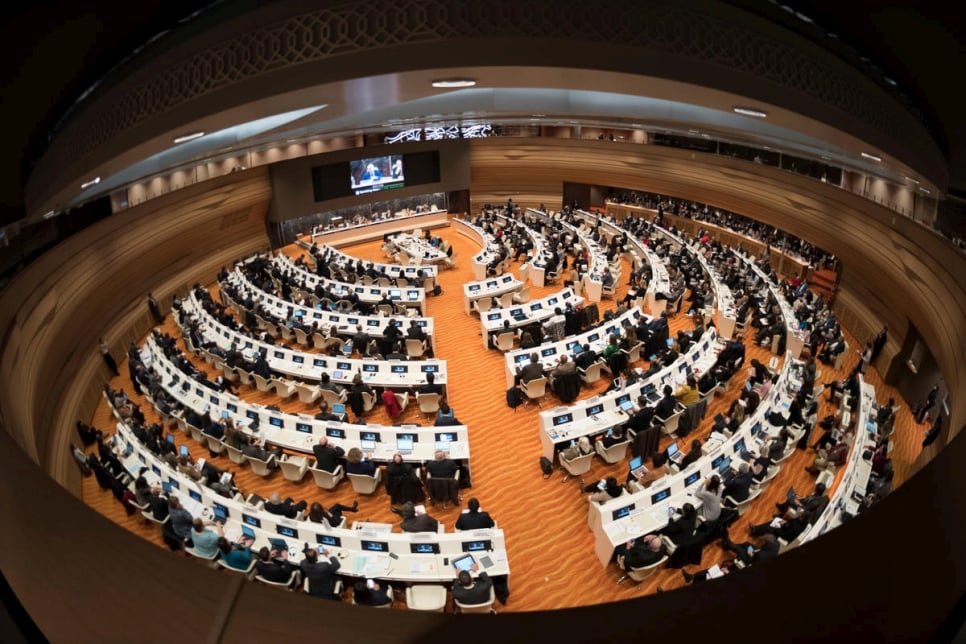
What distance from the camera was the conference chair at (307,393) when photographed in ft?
40.9

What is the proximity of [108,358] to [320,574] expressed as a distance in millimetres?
10176

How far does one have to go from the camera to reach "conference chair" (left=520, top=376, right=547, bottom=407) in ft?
39.6

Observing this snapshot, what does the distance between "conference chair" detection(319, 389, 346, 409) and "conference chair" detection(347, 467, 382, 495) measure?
263cm

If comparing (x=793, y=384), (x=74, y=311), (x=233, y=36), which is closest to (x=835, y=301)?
(x=793, y=384)

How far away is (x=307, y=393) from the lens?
12562mm

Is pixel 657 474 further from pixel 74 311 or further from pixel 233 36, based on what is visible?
pixel 74 311

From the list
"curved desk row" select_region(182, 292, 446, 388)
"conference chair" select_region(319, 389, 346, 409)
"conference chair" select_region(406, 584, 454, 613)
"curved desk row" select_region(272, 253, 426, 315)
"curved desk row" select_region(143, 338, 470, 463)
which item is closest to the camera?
"conference chair" select_region(406, 584, 454, 613)

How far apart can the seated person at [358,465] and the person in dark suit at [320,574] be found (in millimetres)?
2262

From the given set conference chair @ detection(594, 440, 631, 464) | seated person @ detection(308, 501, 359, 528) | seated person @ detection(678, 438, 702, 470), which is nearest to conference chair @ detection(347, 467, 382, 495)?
seated person @ detection(308, 501, 359, 528)

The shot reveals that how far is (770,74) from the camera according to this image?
3.16m

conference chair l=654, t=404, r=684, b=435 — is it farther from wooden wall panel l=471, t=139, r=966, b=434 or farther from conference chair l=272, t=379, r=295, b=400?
conference chair l=272, t=379, r=295, b=400

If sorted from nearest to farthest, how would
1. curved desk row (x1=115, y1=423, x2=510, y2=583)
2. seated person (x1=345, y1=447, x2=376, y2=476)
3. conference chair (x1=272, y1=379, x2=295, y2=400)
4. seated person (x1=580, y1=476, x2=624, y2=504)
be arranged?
curved desk row (x1=115, y1=423, x2=510, y2=583)
seated person (x1=580, y1=476, x2=624, y2=504)
seated person (x1=345, y1=447, x2=376, y2=476)
conference chair (x1=272, y1=379, x2=295, y2=400)

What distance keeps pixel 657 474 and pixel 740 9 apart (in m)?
8.61

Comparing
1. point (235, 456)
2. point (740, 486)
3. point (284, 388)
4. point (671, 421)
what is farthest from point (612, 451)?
point (284, 388)
